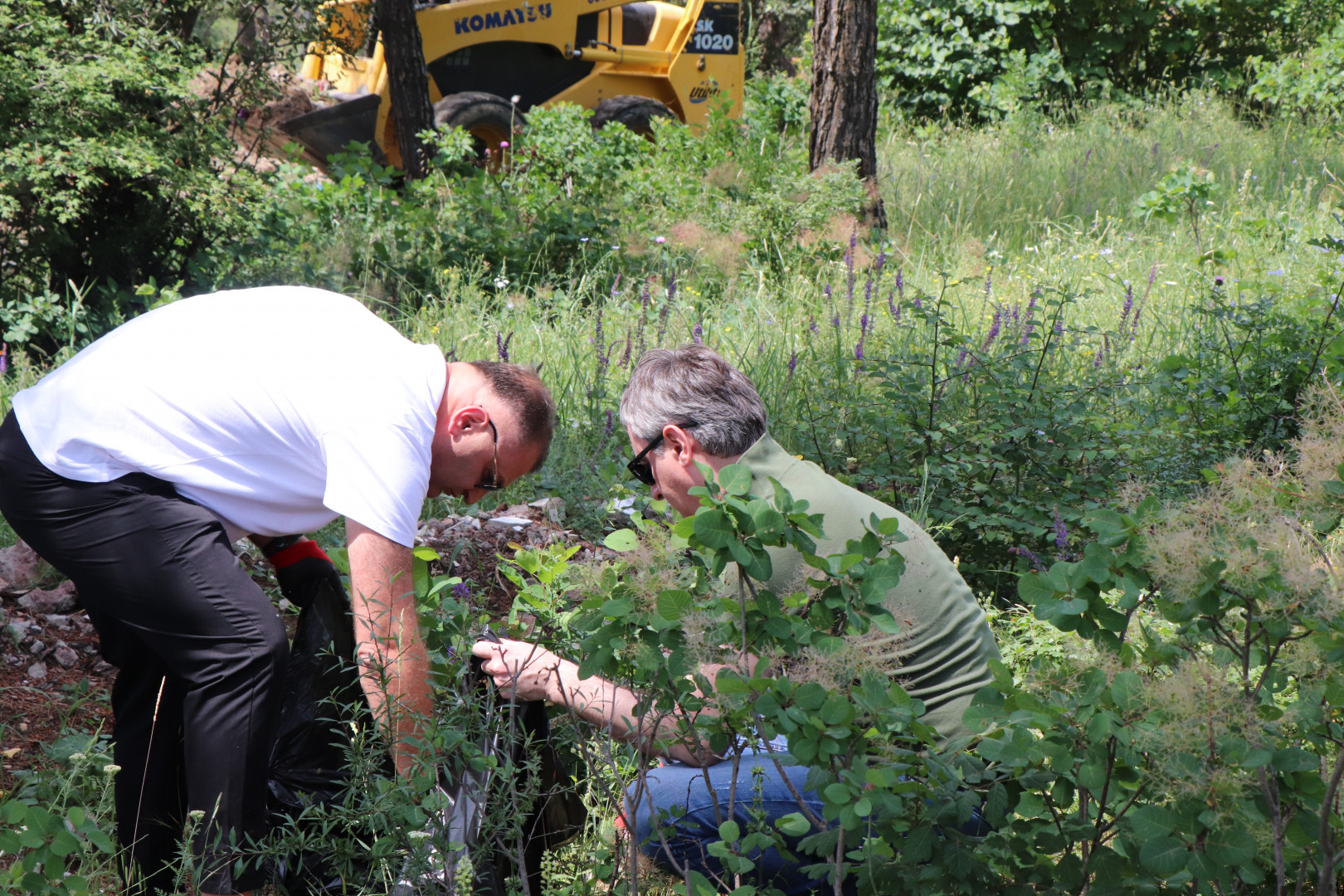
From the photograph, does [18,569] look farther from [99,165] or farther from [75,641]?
[99,165]

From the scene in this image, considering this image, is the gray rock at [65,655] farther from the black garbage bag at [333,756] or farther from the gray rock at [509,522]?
the gray rock at [509,522]

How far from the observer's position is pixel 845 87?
8.00 metres

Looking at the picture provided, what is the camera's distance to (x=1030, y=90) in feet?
45.5

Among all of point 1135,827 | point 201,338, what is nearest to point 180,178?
point 201,338

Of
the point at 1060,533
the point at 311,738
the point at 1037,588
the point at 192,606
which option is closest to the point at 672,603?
the point at 1037,588

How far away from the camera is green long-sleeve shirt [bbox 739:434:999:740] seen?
215 centimetres

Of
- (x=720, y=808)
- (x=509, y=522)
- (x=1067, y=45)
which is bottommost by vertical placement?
(x=509, y=522)

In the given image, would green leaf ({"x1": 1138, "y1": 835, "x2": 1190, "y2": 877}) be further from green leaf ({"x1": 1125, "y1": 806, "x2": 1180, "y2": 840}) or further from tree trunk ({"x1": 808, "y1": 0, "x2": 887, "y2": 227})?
tree trunk ({"x1": 808, "y1": 0, "x2": 887, "y2": 227})

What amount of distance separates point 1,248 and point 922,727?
5.75 metres

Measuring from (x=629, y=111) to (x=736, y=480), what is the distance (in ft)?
35.3

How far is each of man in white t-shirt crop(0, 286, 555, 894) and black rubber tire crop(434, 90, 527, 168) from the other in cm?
862

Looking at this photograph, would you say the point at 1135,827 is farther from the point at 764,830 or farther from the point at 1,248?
the point at 1,248

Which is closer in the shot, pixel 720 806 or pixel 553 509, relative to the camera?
pixel 720 806

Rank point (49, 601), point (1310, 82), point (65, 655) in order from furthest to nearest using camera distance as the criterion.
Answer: point (1310, 82) → point (49, 601) → point (65, 655)
